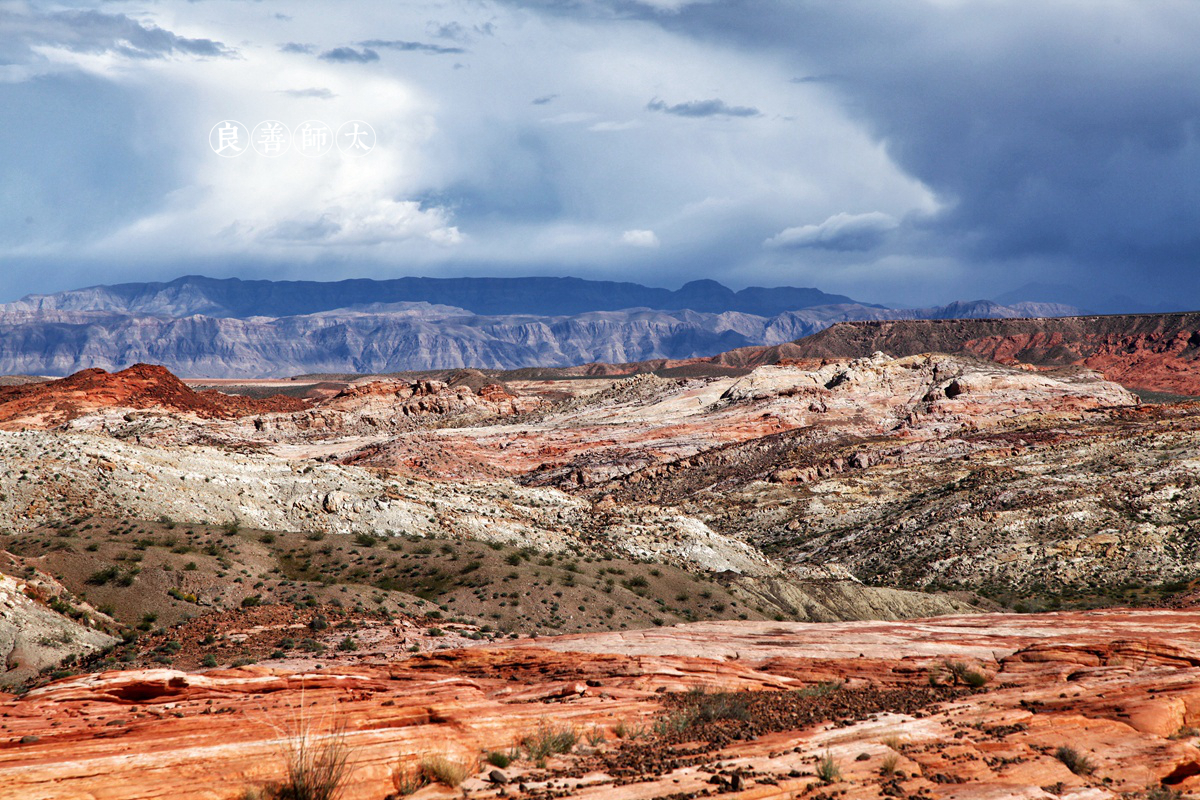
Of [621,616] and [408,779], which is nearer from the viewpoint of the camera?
[408,779]

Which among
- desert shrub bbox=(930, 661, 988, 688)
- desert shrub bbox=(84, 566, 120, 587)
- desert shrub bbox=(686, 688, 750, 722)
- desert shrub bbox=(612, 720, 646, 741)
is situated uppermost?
desert shrub bbox=(612, 720, 646, 741)

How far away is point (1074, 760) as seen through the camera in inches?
571

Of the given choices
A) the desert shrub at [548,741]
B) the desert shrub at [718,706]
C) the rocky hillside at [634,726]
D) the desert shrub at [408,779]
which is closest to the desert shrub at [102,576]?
the rocky hillside at [634,726]

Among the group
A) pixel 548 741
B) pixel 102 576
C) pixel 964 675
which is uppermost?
pixel 548 741

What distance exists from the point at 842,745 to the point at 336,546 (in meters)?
27.0

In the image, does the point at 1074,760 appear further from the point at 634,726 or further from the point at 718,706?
the point at 634,726

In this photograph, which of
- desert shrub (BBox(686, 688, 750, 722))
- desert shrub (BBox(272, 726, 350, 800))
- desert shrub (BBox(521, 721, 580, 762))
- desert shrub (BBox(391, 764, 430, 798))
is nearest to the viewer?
desert shrub (BBox(272, 726, 350, 800))

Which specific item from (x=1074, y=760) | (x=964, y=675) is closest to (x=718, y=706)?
(x=1074, y=760)

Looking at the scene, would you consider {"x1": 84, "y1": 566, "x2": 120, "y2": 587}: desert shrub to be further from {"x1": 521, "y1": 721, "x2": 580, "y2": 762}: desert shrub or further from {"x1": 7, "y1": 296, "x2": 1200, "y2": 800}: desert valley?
{"x1": 521, "y1": 721, "x2": 580, "y2": 762}: desert shrub

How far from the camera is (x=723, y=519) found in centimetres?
6700

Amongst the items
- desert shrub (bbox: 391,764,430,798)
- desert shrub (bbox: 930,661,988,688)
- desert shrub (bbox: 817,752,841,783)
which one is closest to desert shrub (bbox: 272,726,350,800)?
desert shrub (bbox: 391,764,430,798)

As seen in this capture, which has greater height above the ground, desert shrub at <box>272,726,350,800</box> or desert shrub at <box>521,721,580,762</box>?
desert shrub at <box>272,726,350,800</box>

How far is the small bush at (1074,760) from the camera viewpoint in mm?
14383

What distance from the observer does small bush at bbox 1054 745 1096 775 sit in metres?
14.4
